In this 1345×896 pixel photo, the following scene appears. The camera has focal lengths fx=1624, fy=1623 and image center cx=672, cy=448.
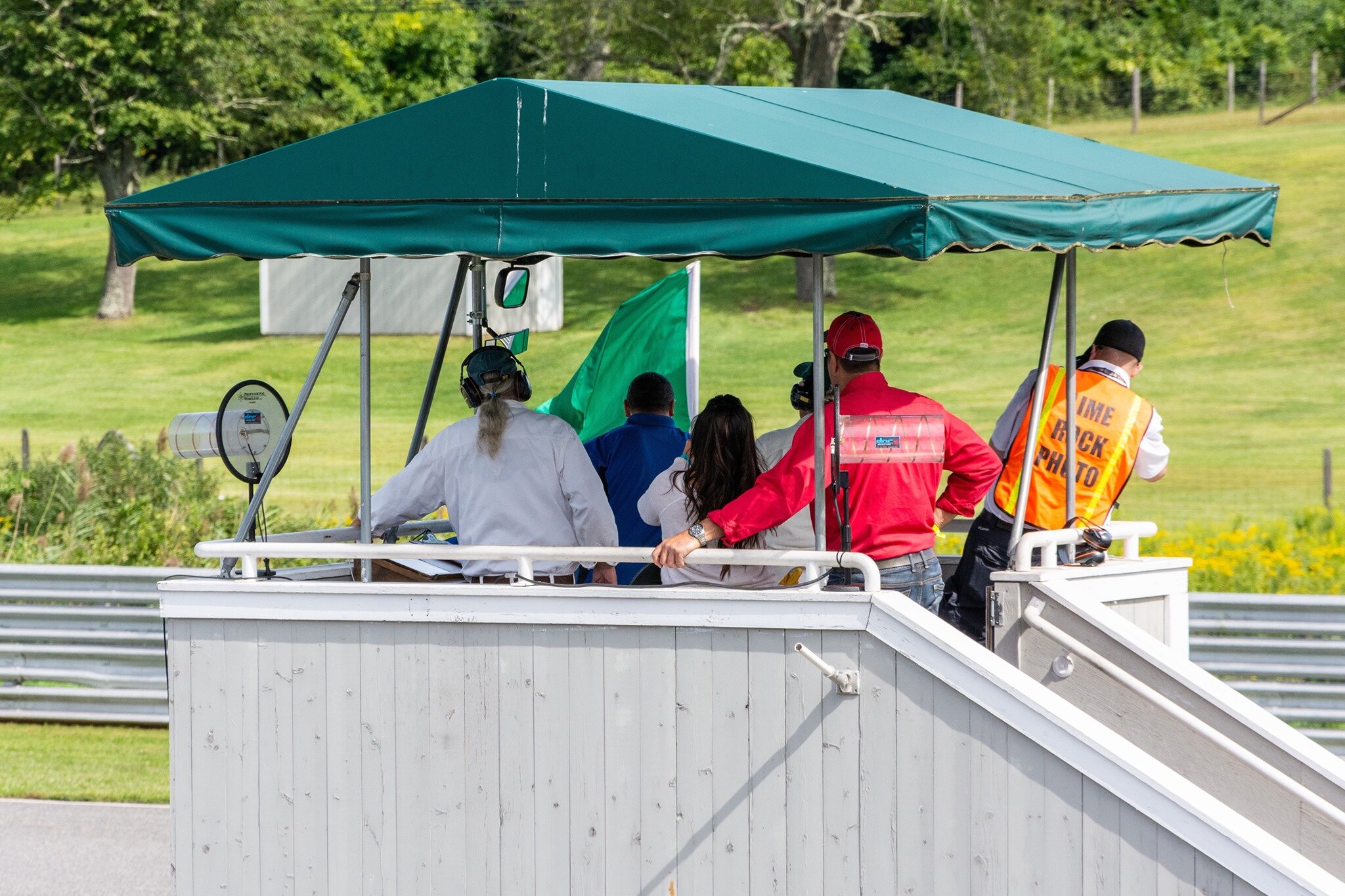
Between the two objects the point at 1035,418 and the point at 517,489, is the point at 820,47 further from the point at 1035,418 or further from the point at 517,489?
the point at 517,489

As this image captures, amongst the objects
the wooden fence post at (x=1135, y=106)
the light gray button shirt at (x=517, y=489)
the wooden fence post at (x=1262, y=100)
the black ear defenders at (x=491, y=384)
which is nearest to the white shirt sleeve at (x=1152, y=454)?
the light gray button shirt at (x=517, y=489)

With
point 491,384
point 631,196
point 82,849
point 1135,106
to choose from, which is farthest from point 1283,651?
point 1135,106

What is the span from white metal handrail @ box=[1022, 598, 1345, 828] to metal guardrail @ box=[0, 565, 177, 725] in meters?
6.67

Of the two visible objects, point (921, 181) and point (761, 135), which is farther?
point (761, 135)

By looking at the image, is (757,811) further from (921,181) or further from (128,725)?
(128,725)

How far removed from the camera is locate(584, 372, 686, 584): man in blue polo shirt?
6.55 metres

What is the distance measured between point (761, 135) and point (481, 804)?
7.45 ft

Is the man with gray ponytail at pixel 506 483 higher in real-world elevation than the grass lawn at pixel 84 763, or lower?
higher

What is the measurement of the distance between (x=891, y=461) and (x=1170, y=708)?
1.18 meters

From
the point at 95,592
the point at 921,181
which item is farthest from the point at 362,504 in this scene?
the point at 95,592

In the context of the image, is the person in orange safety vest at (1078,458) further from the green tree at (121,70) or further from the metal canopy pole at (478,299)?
the green tree at (121,70)

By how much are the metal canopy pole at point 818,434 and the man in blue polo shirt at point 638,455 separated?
1600 mm

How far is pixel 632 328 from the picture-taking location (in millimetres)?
8516

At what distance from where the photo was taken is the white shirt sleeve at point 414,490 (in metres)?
5.57
